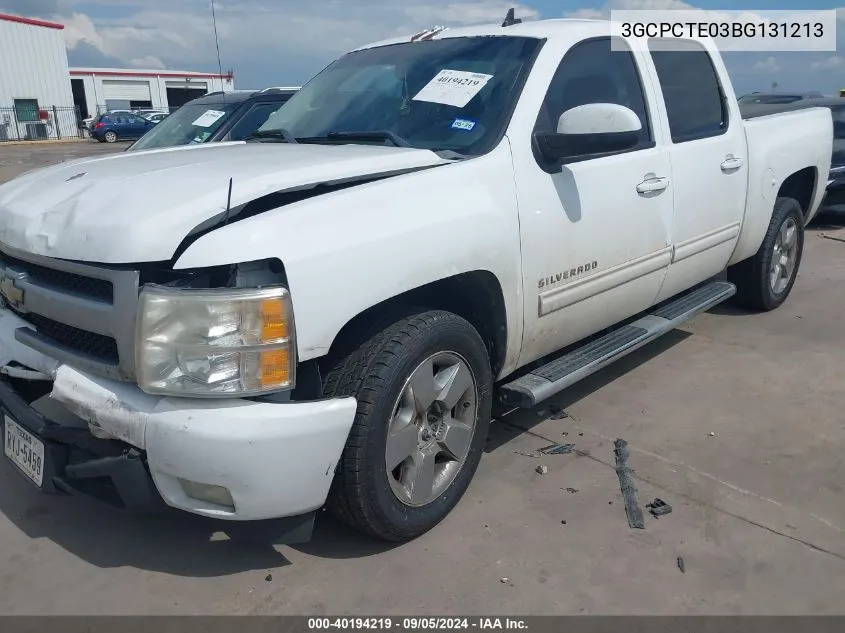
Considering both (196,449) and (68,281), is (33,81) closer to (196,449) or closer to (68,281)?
(68,281)

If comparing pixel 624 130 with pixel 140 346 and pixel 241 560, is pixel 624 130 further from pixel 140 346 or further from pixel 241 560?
pixel 241 560

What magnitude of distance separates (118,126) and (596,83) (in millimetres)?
32133

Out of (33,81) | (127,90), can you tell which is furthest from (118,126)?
(127,90)

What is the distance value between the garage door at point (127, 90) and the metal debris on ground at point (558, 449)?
50.8 meters

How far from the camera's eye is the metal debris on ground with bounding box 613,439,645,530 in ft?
9.55

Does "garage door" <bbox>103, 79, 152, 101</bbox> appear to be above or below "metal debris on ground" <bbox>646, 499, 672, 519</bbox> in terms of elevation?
above

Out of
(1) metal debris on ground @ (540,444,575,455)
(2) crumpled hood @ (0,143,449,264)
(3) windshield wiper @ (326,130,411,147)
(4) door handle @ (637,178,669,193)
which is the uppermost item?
(3) windshield wiper @ (326,130,411,147)

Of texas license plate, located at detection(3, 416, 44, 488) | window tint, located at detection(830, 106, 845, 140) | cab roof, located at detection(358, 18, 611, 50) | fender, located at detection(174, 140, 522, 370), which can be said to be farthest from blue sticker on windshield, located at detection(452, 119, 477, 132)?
window tint, located at detection(830, 106, 845, 140)

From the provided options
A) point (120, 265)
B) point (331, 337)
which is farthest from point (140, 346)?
point (331, 337)

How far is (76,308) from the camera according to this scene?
2.34 metres

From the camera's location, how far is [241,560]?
2709 mm

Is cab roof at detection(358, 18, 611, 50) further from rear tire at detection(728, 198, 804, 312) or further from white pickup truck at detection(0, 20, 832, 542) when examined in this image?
rear tire at detection(728, 198, 804, 312)

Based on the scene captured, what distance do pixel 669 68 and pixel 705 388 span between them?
179cm

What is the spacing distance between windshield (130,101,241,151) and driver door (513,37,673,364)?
4.61m
